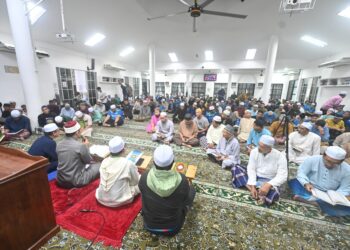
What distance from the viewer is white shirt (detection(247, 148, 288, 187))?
80.5 inches

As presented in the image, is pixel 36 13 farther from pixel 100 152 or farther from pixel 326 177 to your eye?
pixel 326 177

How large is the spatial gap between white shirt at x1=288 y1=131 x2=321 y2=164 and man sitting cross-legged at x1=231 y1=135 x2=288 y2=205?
1.26 meters

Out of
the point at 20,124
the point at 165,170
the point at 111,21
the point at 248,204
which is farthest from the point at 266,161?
the point at 111,21

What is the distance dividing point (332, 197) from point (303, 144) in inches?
55.6

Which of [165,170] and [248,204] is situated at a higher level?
[165,170]

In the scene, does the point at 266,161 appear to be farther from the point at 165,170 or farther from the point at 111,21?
the point at 111,21

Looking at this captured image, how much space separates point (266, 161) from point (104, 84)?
10.3 meters

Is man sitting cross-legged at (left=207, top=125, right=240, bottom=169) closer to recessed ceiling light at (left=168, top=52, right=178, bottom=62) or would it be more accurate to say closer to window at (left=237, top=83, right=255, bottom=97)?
recessed ceiling light at (left=168, top=52, right=178, bottom=62)

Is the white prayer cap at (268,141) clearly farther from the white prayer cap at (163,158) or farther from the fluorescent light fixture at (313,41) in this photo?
the fluorescent light fixture at (313,41)

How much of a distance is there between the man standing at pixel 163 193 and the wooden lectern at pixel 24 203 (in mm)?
815

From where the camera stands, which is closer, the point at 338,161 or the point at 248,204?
the point at 338,161

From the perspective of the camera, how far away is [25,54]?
3.99 metres

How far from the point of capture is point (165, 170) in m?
1.39

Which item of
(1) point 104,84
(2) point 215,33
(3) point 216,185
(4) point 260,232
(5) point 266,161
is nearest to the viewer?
(4) point 260,232
